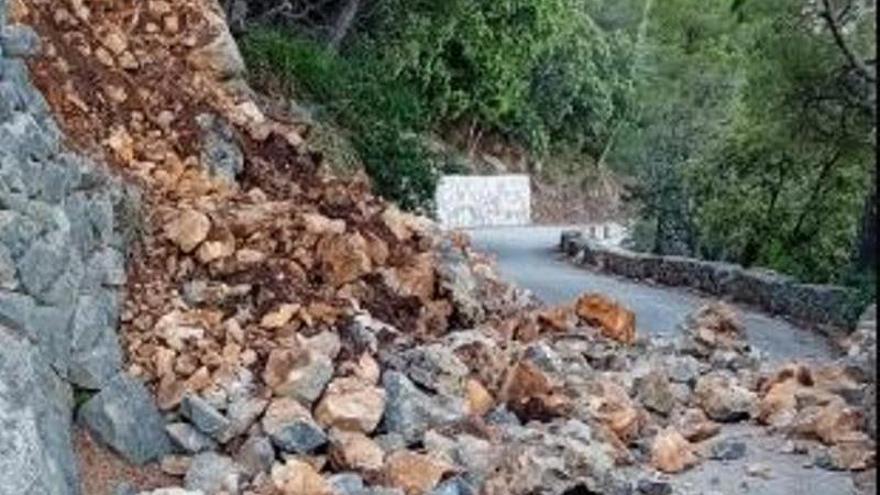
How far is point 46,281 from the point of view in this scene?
8102mm

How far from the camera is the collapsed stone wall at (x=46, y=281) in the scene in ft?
24.0

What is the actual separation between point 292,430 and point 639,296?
11134 mm

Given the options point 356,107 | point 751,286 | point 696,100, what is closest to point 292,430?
point 356,107

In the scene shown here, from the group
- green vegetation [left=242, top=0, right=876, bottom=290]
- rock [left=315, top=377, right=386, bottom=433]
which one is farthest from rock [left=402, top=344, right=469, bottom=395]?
green vegetation [left=242, top=0, right=876, bottom=290]

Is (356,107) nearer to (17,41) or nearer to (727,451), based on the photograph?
(17,41)

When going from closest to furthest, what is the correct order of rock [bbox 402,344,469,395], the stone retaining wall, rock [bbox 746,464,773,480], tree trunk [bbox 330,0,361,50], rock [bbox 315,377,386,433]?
the stone retaining wall < rock [bbox 315,377,386,433] < rock [bbox 746,464,773,480] < rock [bbox 402,344,469,395] < tree trunk [bbox 330,0,361,50]

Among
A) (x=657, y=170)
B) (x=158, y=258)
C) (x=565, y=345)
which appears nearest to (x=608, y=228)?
(x=657, y=170)

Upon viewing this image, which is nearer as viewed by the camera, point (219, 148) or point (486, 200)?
point (219, 148)

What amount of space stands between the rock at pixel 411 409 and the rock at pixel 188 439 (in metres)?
1.11

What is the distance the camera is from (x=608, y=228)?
35.2 metres

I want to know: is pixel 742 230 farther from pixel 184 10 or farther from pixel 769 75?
pixel 184 10

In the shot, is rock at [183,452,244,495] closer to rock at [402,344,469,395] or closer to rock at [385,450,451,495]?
rock at [385,450,451,495]

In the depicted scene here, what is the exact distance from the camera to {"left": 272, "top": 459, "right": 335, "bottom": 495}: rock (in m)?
7.85

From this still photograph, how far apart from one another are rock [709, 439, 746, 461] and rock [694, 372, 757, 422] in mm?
937
